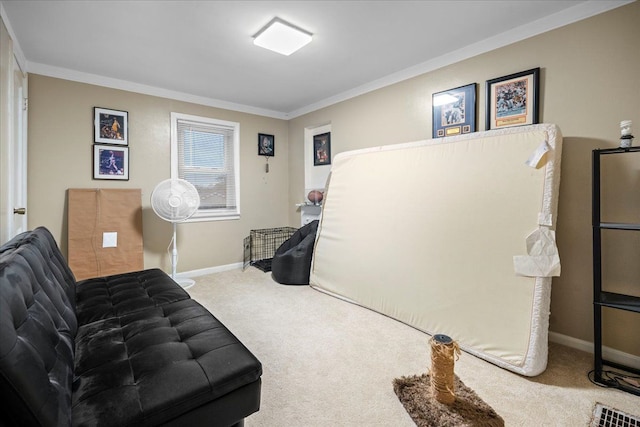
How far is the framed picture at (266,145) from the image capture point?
4.57 m

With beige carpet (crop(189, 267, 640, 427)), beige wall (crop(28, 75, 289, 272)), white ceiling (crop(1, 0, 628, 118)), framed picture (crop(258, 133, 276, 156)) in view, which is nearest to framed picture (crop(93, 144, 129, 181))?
beige wall (crop(28, 75, 289, 272))

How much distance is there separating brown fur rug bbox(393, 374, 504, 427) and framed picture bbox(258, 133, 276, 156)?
3697mm

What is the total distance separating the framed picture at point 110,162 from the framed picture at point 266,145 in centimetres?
175

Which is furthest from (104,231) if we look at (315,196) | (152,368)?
(152,368)

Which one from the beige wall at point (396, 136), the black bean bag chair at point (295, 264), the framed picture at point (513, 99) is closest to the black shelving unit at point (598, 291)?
the beige wall at point (396, 136)

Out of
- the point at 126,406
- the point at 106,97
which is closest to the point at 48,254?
the point at 126,406

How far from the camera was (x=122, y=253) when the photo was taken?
3.37 m

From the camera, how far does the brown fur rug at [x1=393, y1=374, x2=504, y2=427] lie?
56.7 inches

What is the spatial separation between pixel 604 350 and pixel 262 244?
12.8 feet

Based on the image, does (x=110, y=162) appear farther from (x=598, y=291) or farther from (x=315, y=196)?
(x=598, y=291)

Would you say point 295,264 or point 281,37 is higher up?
point 281,37

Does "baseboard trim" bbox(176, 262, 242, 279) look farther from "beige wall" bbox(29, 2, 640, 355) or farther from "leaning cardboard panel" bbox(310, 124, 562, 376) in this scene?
"leaning cardboard panel" bbox(310, 124, 562, 376)

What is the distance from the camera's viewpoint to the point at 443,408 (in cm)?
152

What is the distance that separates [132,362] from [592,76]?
317 cm
